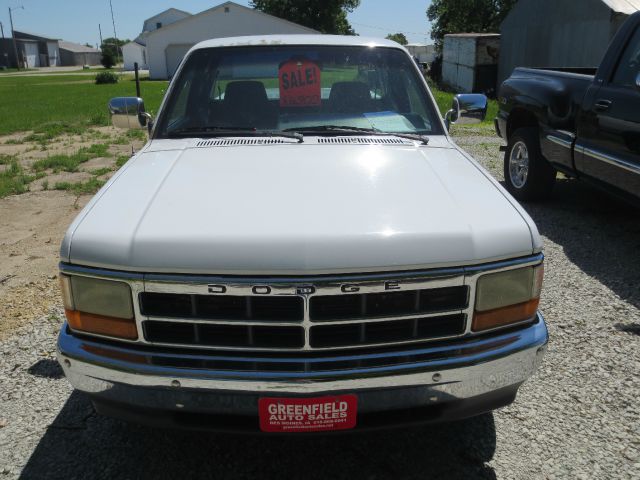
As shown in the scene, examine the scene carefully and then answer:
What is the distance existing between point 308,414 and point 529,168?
16.8ft

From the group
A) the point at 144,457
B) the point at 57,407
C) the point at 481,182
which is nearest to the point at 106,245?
the point at 144,457

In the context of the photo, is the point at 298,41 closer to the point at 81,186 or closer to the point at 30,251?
the point at 30,251

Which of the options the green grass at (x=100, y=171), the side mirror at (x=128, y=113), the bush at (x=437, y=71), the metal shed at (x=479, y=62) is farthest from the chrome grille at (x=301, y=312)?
the bush at (x=437, y=71)

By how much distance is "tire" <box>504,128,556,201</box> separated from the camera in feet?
20.7

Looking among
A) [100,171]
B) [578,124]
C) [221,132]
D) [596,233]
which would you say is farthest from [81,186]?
[596,233]

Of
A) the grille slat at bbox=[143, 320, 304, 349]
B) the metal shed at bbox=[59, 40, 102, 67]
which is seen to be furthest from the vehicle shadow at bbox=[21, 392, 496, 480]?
the metal shed at bbox=[59, 40, 102, 67]

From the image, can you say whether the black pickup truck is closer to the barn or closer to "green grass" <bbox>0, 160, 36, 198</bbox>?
"green grass" <bbox>0, 160, 36, 198</bbox>

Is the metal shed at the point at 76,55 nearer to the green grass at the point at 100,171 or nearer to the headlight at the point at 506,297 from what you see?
the green grass at the point at 100,171

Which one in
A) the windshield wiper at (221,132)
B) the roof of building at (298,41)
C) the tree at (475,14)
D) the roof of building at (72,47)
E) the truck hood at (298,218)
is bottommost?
the truck hood at (298,218)

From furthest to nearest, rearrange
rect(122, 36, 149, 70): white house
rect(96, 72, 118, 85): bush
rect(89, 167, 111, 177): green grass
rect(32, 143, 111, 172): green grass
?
rect(122, 36, 149, 70): white house → rect(96, 72, 118, 85): bush → rect(32, 143, 111, 172): green grass → rect(89, 167, 111, 177): green grass

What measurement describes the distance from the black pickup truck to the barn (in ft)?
25.7

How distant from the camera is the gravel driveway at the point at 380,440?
247 cm

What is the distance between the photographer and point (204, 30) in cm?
4516

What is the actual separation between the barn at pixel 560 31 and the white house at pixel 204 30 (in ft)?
90.1
